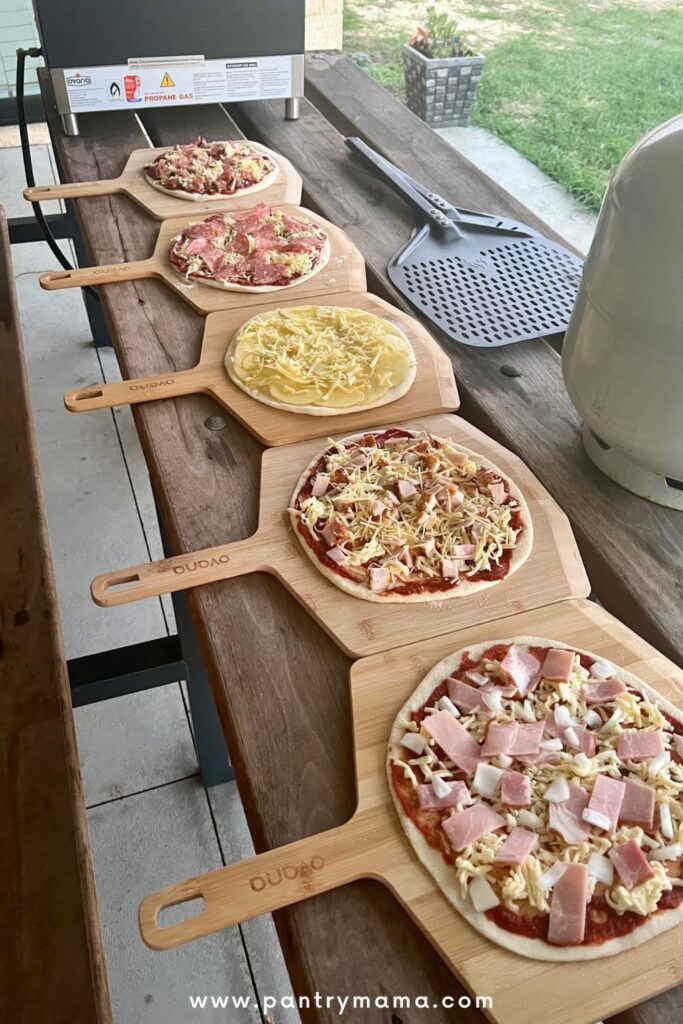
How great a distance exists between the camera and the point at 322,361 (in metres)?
1.29

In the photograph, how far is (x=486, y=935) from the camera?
26.7 inches

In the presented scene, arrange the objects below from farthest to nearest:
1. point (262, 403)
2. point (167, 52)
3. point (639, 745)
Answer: point (167, 52)
point (262, 403)
point (639, 745)

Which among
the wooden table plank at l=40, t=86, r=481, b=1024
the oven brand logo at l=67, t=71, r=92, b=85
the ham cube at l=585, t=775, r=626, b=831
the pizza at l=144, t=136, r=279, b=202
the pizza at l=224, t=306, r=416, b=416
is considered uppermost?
the oven brand logo at l=67, t=71, r=92, b=85

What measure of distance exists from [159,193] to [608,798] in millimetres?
1515

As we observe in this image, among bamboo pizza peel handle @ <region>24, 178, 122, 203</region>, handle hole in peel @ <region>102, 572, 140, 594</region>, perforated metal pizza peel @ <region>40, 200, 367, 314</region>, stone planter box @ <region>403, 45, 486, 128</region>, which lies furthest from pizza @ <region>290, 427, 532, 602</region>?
stone planter box @ <region>403, 45, 486, 128</region>

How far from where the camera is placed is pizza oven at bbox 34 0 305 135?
174cm

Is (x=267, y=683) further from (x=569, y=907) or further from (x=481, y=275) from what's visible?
(x=481, y=275)

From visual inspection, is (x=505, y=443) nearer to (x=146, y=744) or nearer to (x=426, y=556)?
(x=426, y=556)

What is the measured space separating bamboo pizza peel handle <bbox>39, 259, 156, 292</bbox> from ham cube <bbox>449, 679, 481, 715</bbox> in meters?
1.02

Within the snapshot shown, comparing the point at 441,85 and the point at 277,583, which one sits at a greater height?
the point at 277,583

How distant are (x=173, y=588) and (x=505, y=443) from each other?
54 centimetres

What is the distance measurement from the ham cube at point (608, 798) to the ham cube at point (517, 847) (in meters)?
0.06

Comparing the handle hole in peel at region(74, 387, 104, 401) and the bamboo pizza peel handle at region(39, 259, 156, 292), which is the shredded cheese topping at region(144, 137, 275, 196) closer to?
the bamboo pizza peel handle at region(39, 259, 156, 292)

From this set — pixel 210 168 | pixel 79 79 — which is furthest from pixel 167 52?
pixel 210 168
